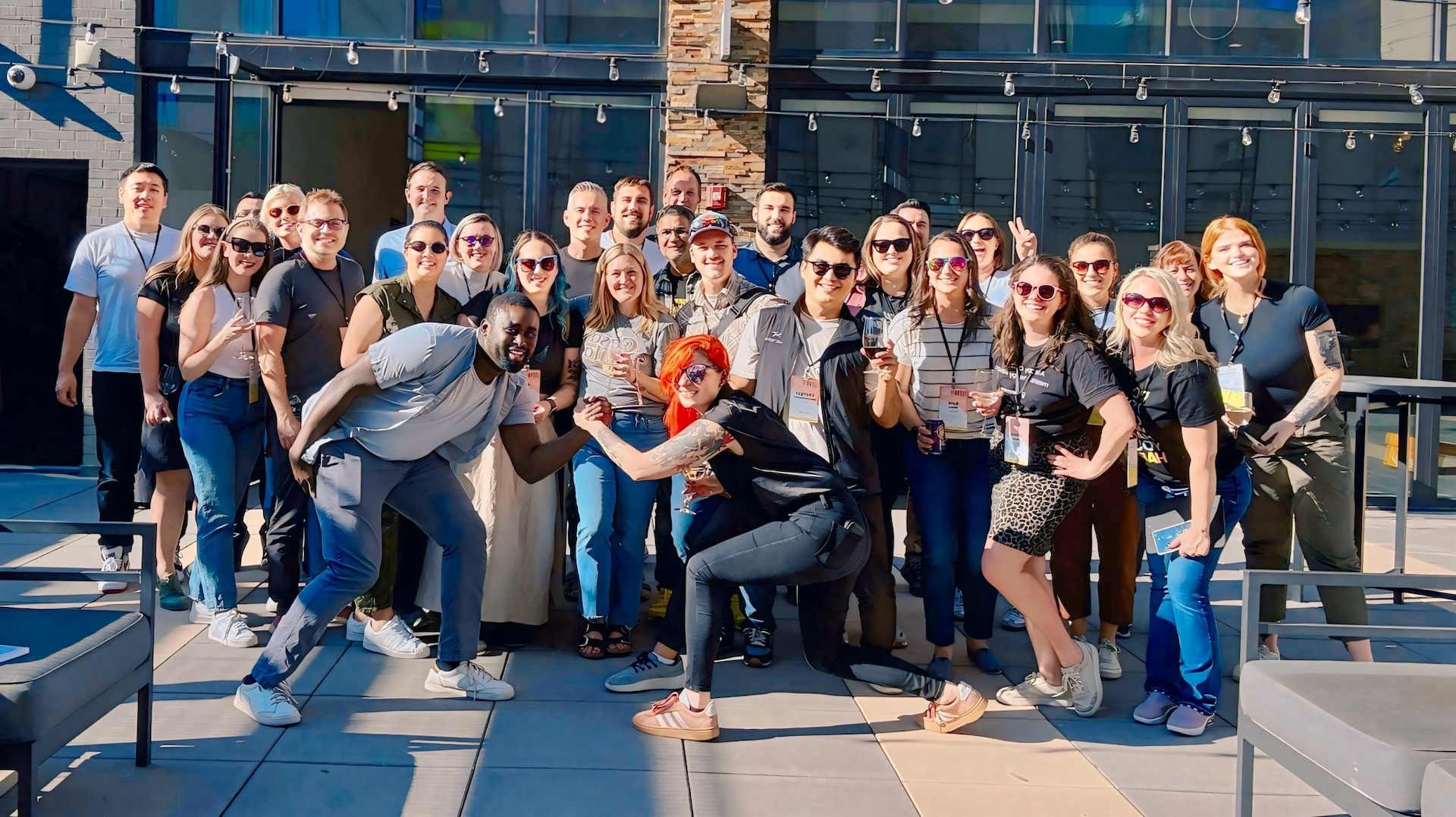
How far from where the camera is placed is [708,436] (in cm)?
403

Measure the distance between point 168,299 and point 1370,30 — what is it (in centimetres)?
858

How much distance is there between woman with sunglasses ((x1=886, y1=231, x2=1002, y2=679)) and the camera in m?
4.75

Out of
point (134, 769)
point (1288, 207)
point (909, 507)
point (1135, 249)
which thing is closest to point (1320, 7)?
point (1288, 207)

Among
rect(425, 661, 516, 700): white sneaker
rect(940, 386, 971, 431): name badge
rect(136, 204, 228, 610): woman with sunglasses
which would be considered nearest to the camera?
rect(425, 661, 516, 700): white sneaker

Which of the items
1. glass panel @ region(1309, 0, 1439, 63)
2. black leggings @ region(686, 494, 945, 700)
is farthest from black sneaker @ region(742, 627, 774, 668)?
glass panel @ region(1309, 0, 1439, 63)

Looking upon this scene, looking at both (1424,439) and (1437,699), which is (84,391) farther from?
(1424,439)

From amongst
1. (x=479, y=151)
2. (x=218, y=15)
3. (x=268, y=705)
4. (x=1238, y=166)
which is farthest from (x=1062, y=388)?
(x=218, y=15)

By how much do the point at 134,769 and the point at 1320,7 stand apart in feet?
30.6

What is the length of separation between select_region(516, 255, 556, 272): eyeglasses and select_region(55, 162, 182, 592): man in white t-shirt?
1944 mm

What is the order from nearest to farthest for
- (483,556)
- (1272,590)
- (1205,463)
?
(1205,463)
(483,556)
(1272,590)

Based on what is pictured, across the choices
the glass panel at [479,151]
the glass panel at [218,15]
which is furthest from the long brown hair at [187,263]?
the glass panel at [218,15]

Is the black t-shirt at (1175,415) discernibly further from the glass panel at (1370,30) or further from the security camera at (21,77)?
the security camera at (21,77)

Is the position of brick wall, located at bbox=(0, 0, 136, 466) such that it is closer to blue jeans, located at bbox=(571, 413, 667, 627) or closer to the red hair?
blue jeans, located at bbox=(571, 413, 667, 627)

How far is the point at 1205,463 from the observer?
4168 millimetres
